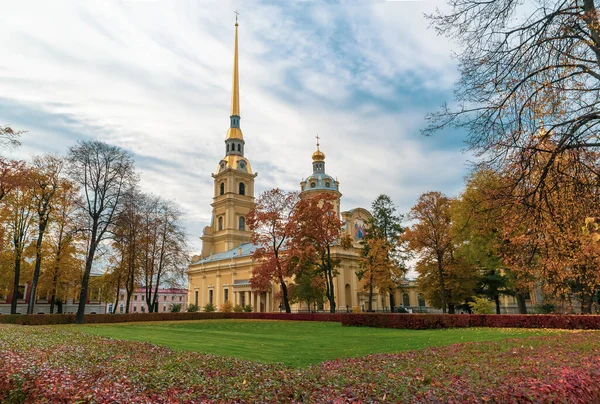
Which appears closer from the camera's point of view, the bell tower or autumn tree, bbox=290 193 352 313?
autumn tree, bbox=290 193 352 313

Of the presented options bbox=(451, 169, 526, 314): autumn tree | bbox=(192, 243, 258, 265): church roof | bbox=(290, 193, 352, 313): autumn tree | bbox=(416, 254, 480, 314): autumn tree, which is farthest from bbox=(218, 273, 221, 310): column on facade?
bbox=(451, 169, 526, 314): autumn tree

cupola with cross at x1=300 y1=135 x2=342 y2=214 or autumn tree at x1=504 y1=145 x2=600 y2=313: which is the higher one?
cupola with cross at x1=300 y1=135 x2=342 y2=214

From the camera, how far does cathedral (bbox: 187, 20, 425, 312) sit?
167 ft

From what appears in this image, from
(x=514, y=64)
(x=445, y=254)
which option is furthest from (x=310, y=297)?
(x=514, y=64)

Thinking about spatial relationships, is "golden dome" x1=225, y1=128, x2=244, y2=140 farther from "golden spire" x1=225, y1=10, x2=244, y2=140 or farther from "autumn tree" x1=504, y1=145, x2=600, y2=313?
"autumn tree" x1=504, y1=145, x2=600, y2=313

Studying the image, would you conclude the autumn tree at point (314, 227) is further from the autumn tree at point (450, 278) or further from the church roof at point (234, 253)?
the church roof at point (234, 253)

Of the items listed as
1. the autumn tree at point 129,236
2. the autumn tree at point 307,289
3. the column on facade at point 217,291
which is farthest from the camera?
the column on facade at point 217,291

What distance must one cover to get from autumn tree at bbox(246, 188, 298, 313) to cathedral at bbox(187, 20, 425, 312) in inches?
437

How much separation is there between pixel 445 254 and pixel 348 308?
58.2 ft

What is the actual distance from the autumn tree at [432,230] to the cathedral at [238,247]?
13506 millimetres

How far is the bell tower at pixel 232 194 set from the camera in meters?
69.1

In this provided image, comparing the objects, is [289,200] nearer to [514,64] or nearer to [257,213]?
[257,213]

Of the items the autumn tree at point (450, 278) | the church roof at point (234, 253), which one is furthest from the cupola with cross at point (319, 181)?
the autumn tree at point (450, 278)

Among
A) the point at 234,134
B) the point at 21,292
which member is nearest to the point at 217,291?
the point at 21,292
